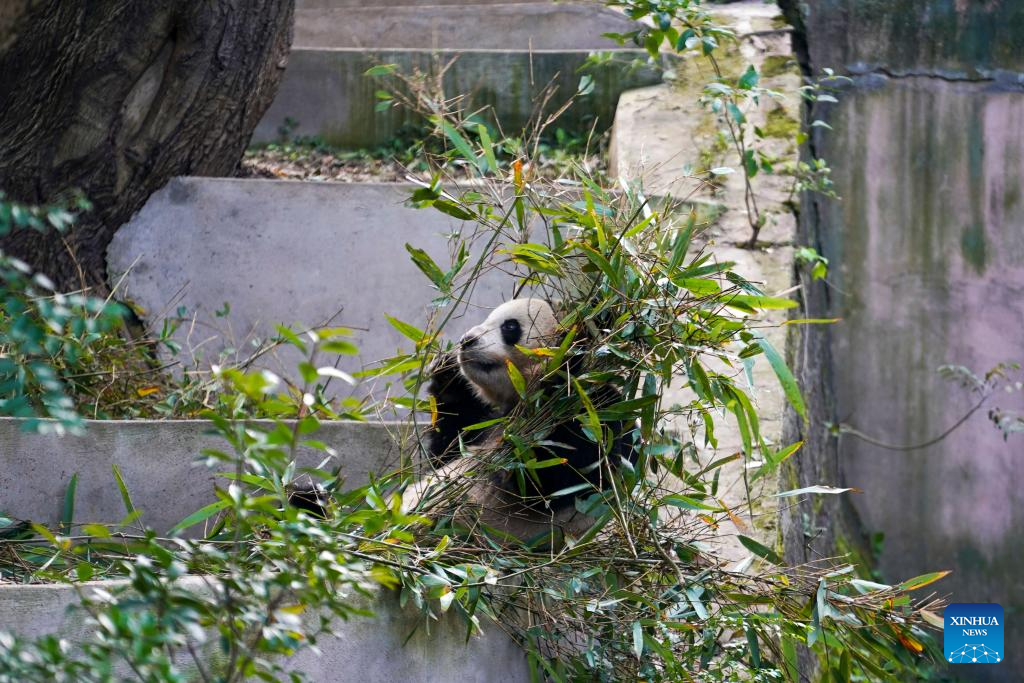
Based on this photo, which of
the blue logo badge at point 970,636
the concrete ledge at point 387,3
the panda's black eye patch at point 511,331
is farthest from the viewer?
the concrete ledge at point 387,3

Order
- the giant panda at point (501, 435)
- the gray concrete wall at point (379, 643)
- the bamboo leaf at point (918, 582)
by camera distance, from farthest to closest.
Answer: the giant panda at point (501, 435) → the bamboo leaf at point (918, 582) → the gray concrete wall at point (379, 643)

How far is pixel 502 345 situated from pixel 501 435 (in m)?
0.49

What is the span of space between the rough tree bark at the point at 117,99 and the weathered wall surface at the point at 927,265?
11.0 ft

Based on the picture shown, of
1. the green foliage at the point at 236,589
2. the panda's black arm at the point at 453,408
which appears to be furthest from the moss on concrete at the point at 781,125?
the green foliage at the point at 236,589

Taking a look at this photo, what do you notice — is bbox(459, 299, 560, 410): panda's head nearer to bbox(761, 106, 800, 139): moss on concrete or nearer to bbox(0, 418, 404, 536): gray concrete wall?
bbox(0, 418, 404, 536): gray concrete wall

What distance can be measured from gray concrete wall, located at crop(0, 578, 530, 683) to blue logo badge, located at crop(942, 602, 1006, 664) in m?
2.25

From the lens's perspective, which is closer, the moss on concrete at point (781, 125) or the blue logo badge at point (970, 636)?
the blue logo badge at point (970, 636)

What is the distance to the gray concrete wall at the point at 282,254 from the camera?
5469 millimetres

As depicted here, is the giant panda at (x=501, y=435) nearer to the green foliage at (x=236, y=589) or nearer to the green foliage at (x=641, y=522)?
the green foliage at (x=641, y=522)

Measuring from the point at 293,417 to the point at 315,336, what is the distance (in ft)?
7.44

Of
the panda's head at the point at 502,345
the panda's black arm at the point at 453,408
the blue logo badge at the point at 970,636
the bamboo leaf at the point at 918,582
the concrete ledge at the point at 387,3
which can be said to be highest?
the concrete ledge at the point at 387,3

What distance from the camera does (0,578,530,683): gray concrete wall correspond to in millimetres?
2396

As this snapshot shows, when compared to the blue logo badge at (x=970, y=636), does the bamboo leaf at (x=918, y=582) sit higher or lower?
higher

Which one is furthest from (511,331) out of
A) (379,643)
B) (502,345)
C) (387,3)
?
(387,3)
